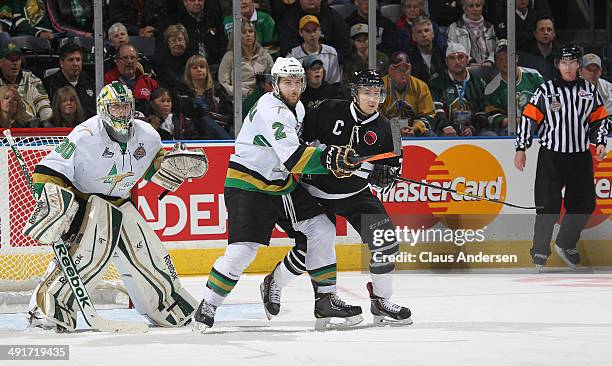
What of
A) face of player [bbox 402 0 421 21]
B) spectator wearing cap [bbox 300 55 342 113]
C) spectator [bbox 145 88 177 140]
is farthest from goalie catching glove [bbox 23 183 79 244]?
face of player [bbox 402 0 421 21]

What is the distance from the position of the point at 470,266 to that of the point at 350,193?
255cm

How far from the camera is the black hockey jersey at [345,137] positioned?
6316mm

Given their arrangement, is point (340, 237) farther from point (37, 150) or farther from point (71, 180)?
point (71, 180)

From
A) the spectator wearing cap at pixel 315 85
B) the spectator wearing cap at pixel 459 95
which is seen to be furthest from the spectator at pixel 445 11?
the spectator wearing cap at pixel 315 85

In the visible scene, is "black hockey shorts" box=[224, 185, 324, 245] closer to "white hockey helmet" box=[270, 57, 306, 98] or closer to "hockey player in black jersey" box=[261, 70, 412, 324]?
"hockey player in black jersey" box=[261, 70, 412, 324]

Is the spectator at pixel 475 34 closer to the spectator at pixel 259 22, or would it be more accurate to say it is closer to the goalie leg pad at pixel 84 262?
the spectator at pixel 259 22

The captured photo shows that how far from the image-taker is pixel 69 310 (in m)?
6.10

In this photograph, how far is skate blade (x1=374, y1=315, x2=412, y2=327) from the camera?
6242 mm

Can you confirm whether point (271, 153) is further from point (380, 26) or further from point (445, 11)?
point (445, 11)

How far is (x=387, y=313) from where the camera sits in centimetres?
625

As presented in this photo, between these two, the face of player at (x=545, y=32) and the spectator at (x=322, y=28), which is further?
the face of player at (x=545, y=32)

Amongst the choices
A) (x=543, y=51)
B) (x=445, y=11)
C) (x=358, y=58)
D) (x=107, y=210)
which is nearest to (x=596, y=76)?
(x=543, y=51)

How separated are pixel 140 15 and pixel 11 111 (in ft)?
3.73

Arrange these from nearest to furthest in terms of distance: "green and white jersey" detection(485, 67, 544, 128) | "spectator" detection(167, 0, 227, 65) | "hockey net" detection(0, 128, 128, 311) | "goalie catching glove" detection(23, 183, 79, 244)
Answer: "goalie catching glove" detection(23, 183, 79, 244) → "hockey net" detection(0, 128, 128, 311) → "spectator" detection(167, 0, 227, 65) → "green and white jersey" detection(485, 67, 544, 128)
